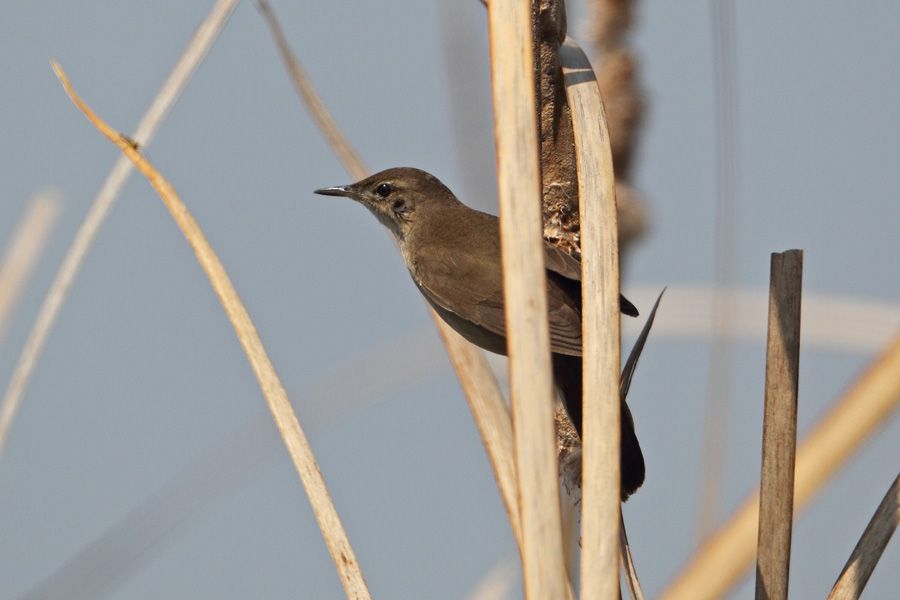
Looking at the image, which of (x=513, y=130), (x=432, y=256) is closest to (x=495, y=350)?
(x=432, y=256)

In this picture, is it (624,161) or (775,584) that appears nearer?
(775,584)

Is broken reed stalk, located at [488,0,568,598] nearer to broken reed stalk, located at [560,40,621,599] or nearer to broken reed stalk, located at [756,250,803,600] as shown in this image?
broken reed stalk, located at [560,40,621,599]

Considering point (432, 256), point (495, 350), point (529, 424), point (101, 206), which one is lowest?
point (495, 350)

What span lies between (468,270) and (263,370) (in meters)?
1.00

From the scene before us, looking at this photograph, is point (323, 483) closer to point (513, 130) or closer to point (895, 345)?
point (513, 130)

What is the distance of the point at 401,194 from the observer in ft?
9.44

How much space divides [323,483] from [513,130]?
0.57 m

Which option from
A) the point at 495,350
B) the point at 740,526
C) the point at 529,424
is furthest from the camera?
the point at 495,350

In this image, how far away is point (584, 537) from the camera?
1.28 m

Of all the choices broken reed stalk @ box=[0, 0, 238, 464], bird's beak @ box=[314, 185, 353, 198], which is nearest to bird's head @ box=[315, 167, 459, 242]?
bird's beak @ box=[314, 185, 353, 198]

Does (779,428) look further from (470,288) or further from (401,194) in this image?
(401,194)

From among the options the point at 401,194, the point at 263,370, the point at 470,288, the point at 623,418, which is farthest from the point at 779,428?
the point at 401,194

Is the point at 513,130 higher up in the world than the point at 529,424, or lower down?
higher up

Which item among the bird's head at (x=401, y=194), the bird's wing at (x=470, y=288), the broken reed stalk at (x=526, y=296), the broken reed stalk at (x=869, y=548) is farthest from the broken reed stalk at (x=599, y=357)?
the bird's head at (x=401, y=194)
